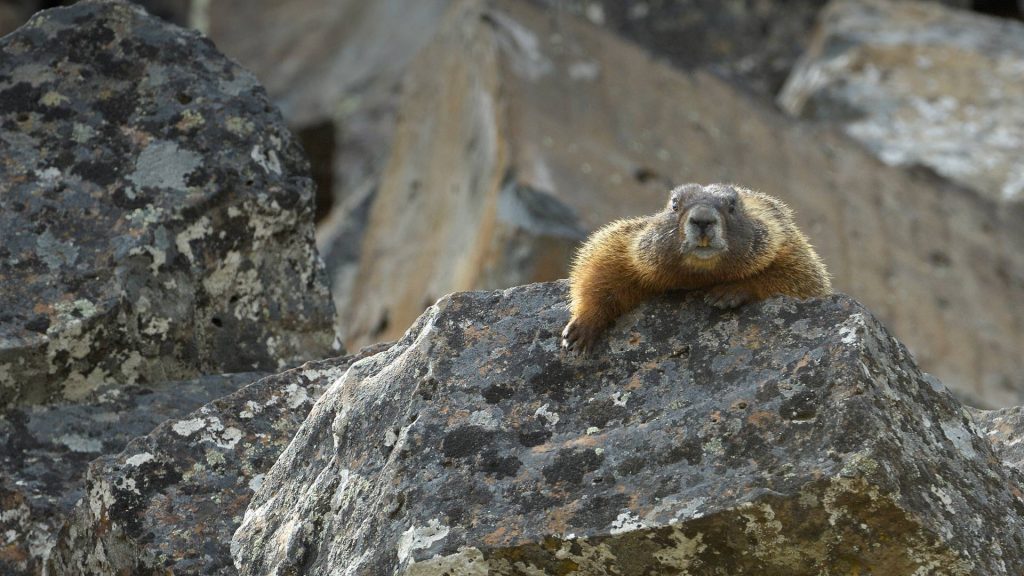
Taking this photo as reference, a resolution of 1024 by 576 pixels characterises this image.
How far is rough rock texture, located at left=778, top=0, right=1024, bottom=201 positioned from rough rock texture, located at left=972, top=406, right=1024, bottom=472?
10530 mm

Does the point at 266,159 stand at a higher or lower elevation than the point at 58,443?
higher

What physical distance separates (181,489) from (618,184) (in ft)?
25.0

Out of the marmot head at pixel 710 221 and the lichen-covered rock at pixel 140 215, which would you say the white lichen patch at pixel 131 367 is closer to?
the lichen-covered rock at pixel 140 215

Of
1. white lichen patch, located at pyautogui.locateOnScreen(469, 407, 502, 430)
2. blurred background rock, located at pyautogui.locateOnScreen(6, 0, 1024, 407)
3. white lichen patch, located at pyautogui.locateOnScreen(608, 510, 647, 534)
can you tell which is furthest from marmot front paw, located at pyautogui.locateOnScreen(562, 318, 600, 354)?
blurred background rock, located at pyautogui.locateOnScreen(6, 0, 1024, 407)

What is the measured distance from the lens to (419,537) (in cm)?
512

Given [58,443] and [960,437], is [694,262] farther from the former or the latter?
[58,443]

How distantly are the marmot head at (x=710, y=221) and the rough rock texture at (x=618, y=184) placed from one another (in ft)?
19.1

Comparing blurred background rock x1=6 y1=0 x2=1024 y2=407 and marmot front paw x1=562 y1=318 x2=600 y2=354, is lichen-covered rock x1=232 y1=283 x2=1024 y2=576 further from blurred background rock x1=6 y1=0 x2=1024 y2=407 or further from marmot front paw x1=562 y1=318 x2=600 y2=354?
blurred background rock x1=6 y1=0 x2=1024 y2=407

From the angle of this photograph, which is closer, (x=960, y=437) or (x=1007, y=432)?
(x=960, y=437)

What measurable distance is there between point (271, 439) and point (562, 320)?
5.22 ft

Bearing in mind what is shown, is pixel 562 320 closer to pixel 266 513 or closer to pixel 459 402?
pixel 459 402

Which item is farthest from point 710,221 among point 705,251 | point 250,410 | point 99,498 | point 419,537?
point 99,498

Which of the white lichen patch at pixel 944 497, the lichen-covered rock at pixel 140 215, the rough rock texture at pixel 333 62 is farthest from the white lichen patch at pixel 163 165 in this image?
the rough rock texture at pixel 333 62

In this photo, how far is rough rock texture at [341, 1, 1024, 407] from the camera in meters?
13.2
